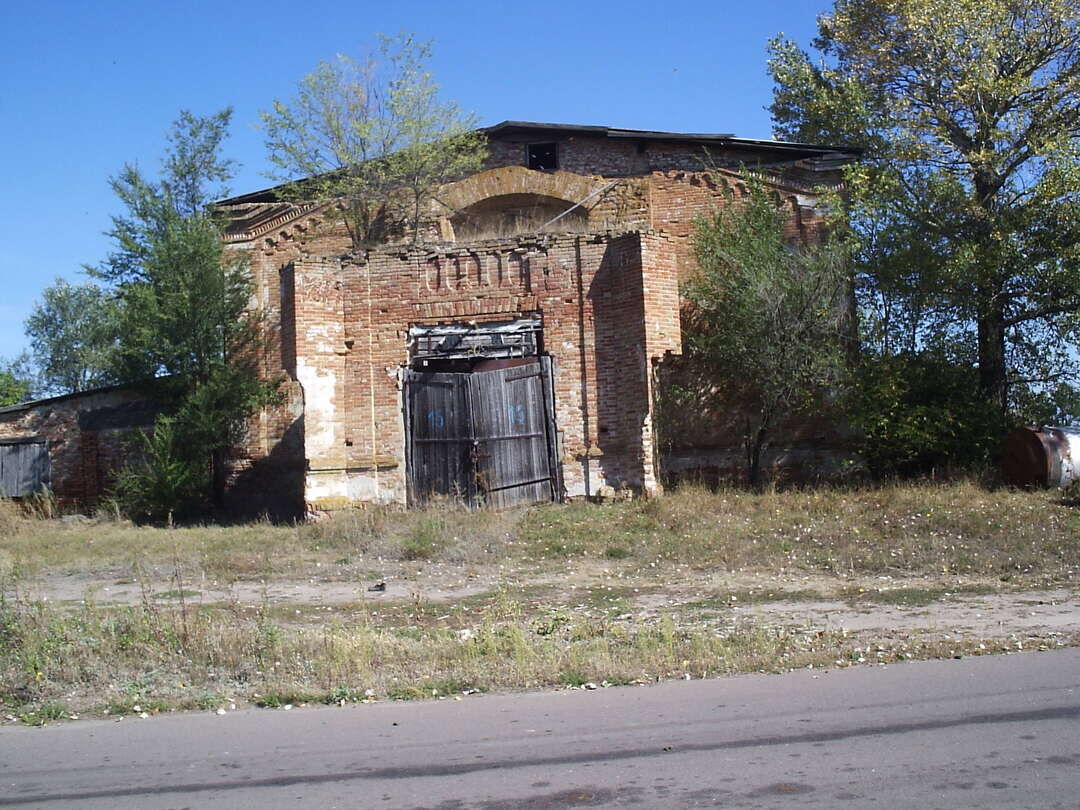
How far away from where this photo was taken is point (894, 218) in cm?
1906

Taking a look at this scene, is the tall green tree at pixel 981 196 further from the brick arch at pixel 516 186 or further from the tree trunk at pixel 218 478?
the tree trunk at pixel 218 478

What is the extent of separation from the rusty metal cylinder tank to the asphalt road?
979 centimetres

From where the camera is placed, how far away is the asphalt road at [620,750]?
5.39 meters

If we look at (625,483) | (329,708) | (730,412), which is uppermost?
(730,412)

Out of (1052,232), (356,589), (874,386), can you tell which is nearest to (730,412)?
(874,386)

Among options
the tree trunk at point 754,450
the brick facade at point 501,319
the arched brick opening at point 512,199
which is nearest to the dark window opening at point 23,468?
the brick facade at point 501,319

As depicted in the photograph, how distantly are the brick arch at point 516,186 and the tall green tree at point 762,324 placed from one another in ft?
14.2

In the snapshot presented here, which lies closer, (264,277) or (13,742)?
(13,742)

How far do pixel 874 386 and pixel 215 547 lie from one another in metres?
11.4

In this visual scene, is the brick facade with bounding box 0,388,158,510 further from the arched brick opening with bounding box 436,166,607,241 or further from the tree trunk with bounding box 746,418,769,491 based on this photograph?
the tree trunk with bounding box 746,418,769,491

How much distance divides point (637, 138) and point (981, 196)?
7301 mm

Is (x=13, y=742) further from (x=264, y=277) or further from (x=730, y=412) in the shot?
(x=264, y=277)

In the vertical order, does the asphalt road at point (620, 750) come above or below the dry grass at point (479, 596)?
below

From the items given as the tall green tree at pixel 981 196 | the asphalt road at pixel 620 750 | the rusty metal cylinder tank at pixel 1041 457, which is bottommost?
the asphalt road at pixel 620 750
